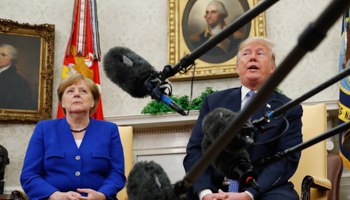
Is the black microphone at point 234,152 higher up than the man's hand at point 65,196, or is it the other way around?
the black microphone at point 234,152

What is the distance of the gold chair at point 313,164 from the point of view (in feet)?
7.15

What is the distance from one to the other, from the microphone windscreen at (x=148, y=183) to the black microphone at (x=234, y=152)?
16 cm

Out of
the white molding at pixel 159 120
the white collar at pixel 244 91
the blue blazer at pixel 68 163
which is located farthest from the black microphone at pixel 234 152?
the white molding at pixel 159 120

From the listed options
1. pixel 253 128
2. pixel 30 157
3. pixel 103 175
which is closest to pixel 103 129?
pixel 103 175

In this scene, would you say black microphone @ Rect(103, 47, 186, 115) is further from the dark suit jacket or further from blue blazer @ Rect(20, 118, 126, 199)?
the dark suit jacket

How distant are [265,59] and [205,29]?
2.41 metres

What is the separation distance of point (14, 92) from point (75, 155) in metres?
2.77

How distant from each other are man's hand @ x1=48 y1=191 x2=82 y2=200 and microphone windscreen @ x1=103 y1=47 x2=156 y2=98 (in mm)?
1327

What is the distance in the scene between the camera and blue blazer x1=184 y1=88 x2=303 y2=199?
6.42 ft

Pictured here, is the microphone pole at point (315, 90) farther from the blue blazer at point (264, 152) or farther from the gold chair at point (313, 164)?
the gold chair at point (313, 164)

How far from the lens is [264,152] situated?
6.78 feet

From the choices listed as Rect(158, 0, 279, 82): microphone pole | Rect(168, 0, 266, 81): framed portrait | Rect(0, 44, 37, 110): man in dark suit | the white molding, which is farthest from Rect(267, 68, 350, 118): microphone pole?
Rect(0, 44, 37, 110): man in dark suit

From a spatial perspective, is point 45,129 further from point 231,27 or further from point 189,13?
point 189,13

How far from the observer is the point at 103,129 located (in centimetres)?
249
